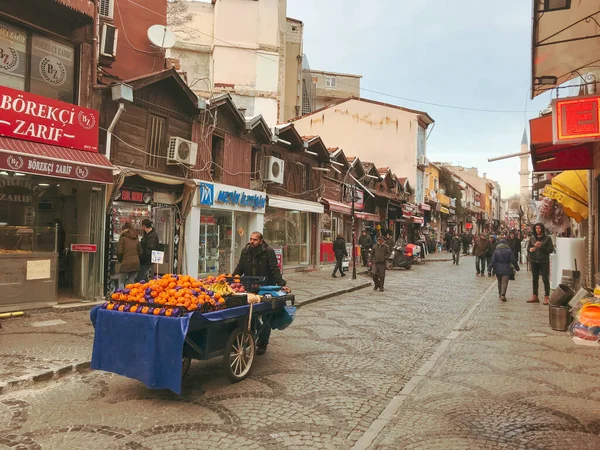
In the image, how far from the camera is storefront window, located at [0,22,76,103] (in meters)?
9.82

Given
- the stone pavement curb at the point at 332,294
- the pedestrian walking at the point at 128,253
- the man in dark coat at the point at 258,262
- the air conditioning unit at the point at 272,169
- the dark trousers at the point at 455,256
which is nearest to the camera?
the man in dark coat at the point at 258,262

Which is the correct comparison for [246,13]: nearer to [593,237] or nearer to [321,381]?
[593,237]

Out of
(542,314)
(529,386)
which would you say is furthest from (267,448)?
(542,314)

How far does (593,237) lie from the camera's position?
12383 mm

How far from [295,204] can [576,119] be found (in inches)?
530

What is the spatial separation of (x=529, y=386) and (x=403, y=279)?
14.0 meters

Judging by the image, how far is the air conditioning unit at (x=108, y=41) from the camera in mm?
11984

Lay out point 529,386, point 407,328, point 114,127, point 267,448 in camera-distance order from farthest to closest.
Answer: point 114,127, point 407,328, point 529,386, point 267,448

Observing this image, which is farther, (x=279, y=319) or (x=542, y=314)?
(x=542, y=314)

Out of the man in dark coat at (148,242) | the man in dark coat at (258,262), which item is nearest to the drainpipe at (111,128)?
the man in dark coat at (148,242)

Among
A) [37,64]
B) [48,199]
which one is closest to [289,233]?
[48,199]

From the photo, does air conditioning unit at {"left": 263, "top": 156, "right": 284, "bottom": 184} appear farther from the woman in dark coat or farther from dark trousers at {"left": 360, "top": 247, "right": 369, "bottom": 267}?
the woman in dark coat

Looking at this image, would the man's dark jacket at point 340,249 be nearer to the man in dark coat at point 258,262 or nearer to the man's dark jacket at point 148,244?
the man's dark jacket at point 148,244

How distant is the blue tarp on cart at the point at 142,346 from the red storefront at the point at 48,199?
5045 millimetres
